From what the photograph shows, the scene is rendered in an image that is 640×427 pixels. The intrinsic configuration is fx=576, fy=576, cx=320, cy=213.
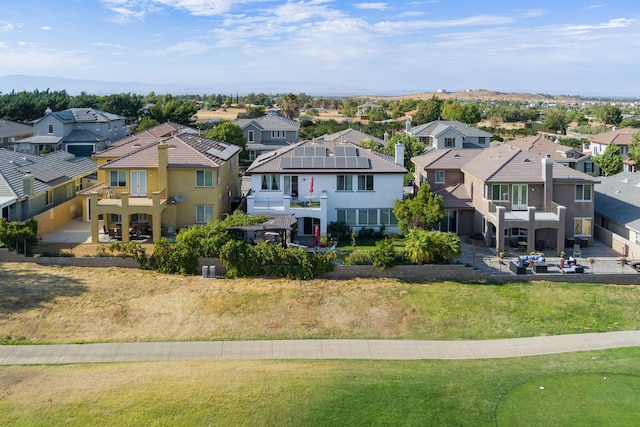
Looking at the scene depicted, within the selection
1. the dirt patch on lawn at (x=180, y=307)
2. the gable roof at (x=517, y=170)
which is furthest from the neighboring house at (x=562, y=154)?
the dirt patch on lawn at (x=180, y=307)

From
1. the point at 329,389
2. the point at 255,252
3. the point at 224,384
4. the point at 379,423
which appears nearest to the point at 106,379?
the point at 224,384

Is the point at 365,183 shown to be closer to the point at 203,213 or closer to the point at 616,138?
the point at 203,213

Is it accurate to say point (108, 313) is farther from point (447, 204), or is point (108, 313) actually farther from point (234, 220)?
point (447, 204)

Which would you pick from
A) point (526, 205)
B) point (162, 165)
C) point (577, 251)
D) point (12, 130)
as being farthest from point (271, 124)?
point (577, 251)

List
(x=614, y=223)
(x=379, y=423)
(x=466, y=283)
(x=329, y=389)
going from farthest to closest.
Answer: (x=614, y=223) → (x=466, y=283) → (x=329, y=389) → (x=379, y=423)

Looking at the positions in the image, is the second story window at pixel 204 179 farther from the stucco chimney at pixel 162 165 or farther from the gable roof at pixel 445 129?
the gable roof at pixel 445 129

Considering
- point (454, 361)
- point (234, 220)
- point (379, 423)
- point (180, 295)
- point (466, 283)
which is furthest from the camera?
point (234, 220)
